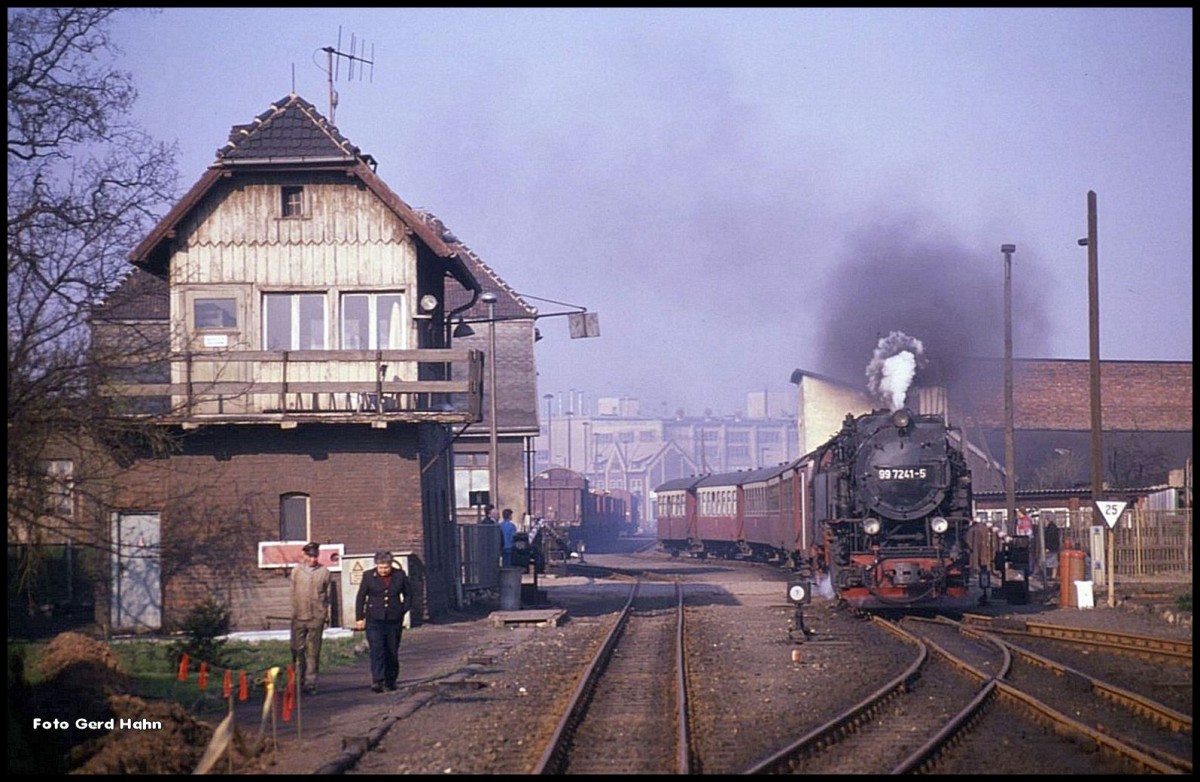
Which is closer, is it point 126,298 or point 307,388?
point 126,298

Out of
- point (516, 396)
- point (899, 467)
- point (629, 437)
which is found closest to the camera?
point (899, 467)

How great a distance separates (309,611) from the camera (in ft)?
47.6

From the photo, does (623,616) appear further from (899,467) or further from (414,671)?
(414,671)

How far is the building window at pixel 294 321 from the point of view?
22.2 meters

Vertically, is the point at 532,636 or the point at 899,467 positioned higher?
the point at 899,467

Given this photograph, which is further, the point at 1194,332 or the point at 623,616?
the point at 623,616

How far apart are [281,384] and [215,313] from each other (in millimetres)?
2453

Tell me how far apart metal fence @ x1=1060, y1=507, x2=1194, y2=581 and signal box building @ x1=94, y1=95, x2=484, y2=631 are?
19667 millimetres

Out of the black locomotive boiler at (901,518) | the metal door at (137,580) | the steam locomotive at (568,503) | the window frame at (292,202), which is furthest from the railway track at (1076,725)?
the steam locomotive at (568,503)

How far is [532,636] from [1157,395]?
166 ft

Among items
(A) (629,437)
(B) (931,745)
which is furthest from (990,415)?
(A) (629,437)

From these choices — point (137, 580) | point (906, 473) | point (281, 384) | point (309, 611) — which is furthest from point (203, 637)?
point (906, 473)

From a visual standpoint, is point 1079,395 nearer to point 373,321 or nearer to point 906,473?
point 906,473

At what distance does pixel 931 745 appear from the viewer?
10.3 metres
